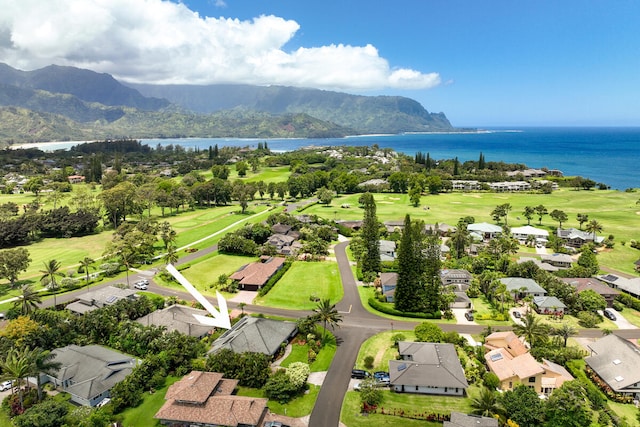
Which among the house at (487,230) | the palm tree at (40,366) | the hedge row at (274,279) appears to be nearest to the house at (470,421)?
the palm tree at (40,366)

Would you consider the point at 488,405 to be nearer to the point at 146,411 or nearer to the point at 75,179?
the point at 146,411

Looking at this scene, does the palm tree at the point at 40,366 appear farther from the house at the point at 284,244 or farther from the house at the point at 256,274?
the house at the point at 284,244

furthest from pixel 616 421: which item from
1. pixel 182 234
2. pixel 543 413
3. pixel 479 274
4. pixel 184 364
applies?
pixel 182 234

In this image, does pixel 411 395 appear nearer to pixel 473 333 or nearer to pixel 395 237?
pixel 473 333

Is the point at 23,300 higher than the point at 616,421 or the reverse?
higher

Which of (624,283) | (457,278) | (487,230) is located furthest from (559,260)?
(457,278)
